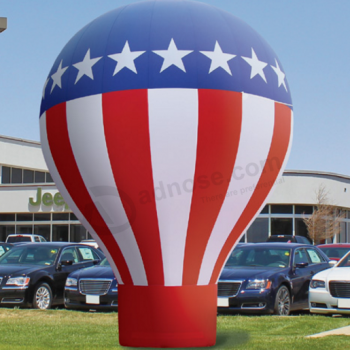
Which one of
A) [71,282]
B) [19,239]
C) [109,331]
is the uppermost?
[19,239]

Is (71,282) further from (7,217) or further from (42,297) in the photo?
Answer: (7,217)

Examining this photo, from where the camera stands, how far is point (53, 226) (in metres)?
42.4

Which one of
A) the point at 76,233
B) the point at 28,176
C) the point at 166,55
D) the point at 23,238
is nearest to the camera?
the point at 166,55

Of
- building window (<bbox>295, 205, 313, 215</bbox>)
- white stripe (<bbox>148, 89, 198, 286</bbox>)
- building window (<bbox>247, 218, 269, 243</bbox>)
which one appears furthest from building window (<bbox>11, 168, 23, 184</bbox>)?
white stripe (<bbox>148, 89, 198, 286</bbox>)

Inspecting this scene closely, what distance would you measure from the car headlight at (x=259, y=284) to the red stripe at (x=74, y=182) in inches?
204

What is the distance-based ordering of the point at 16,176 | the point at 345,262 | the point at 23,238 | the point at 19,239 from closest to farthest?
the point at 345,262 → the point at 23,238 → the point at 19,239 → the point at 16,176

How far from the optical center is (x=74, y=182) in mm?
8914

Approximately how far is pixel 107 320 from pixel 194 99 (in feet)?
20.1

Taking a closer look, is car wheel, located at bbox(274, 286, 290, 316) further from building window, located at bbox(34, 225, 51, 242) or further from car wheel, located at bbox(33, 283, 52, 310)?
building window, located at bbox(34, 225, 51, 242)

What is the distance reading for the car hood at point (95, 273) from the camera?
14.9 metres

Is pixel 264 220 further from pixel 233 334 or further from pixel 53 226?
pixel 233 334

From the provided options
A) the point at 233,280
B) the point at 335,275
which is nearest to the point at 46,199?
the point at 233,280

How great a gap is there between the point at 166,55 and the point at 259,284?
255 inches

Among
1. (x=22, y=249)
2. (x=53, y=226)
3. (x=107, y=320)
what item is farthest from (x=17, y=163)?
(x=107, y=320)
